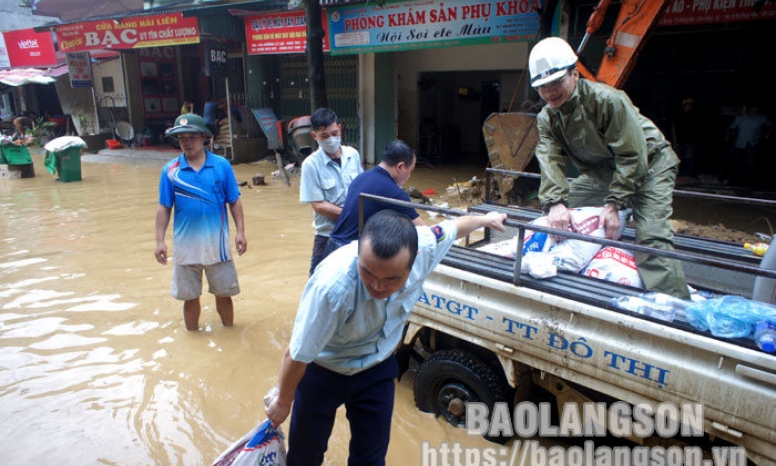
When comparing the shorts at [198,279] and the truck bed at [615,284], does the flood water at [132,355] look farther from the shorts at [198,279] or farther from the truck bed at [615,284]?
the truck bed at [615,284]

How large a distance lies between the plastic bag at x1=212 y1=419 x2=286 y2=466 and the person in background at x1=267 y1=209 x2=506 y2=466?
0.26 feet

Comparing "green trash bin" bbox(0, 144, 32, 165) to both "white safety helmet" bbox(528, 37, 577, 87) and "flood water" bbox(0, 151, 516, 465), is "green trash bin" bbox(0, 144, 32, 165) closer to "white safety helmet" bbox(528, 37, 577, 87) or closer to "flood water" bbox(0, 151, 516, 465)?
"flood water" bbox(0, 151, 516, 465)

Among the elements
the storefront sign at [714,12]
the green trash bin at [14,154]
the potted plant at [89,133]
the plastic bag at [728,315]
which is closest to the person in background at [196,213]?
the plastic bag at [728,315]

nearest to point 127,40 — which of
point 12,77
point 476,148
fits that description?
point 12,77

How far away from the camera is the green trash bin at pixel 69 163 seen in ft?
36.5

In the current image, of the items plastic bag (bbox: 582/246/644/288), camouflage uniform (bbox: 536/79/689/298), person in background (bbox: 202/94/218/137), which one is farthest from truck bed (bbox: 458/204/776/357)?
person in background (bbox: 202/94/218/137)

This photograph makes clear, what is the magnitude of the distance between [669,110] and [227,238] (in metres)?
9.56

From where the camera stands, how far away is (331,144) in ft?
12.4

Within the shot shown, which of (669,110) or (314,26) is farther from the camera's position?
(669,110)

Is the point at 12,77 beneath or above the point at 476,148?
above

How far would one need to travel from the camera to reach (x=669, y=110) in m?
9.98

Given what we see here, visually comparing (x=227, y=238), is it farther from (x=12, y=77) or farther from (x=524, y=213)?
(x=12, y=77)

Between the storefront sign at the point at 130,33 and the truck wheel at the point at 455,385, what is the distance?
12.6m

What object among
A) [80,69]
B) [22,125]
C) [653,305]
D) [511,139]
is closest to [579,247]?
[653,305]
